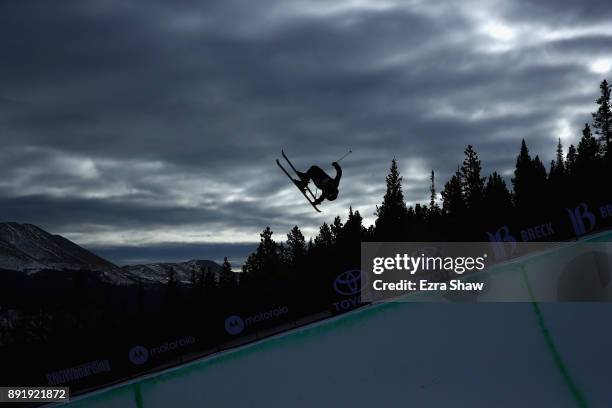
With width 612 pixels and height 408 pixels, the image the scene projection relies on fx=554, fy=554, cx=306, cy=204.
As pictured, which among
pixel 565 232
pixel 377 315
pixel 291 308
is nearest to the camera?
pixel 377 315

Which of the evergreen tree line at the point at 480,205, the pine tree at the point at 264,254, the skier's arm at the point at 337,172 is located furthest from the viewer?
the pine tree at the point at 264,254

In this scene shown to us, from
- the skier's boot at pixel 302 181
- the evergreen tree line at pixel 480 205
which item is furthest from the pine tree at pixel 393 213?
the skier's boot at pixel 302 181

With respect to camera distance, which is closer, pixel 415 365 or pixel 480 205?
pixel 415 365

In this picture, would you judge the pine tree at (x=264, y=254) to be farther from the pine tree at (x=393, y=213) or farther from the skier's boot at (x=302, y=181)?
the skier's boot at (x=302, y=181)

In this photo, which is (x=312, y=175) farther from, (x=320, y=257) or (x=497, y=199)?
(x=497, y=199)

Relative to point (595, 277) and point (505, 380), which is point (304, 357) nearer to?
point (505, 380)

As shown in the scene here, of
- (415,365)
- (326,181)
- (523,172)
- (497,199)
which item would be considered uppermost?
(523,172)

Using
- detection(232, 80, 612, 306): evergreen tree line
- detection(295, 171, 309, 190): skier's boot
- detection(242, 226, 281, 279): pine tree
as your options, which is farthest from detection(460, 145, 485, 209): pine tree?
detection(295, 171, 309, 190): skier's boot

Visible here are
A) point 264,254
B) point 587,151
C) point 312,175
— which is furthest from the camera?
point 264,254

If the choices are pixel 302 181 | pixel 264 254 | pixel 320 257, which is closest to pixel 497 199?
pixel 320 257

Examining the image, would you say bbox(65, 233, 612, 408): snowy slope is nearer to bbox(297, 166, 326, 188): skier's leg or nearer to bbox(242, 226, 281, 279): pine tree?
bbox(297, 166, 326, 188): skier's leg

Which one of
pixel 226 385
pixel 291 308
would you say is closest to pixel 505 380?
pixel 226 385

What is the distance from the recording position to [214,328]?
3152cm

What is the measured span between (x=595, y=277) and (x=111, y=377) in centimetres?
2400
